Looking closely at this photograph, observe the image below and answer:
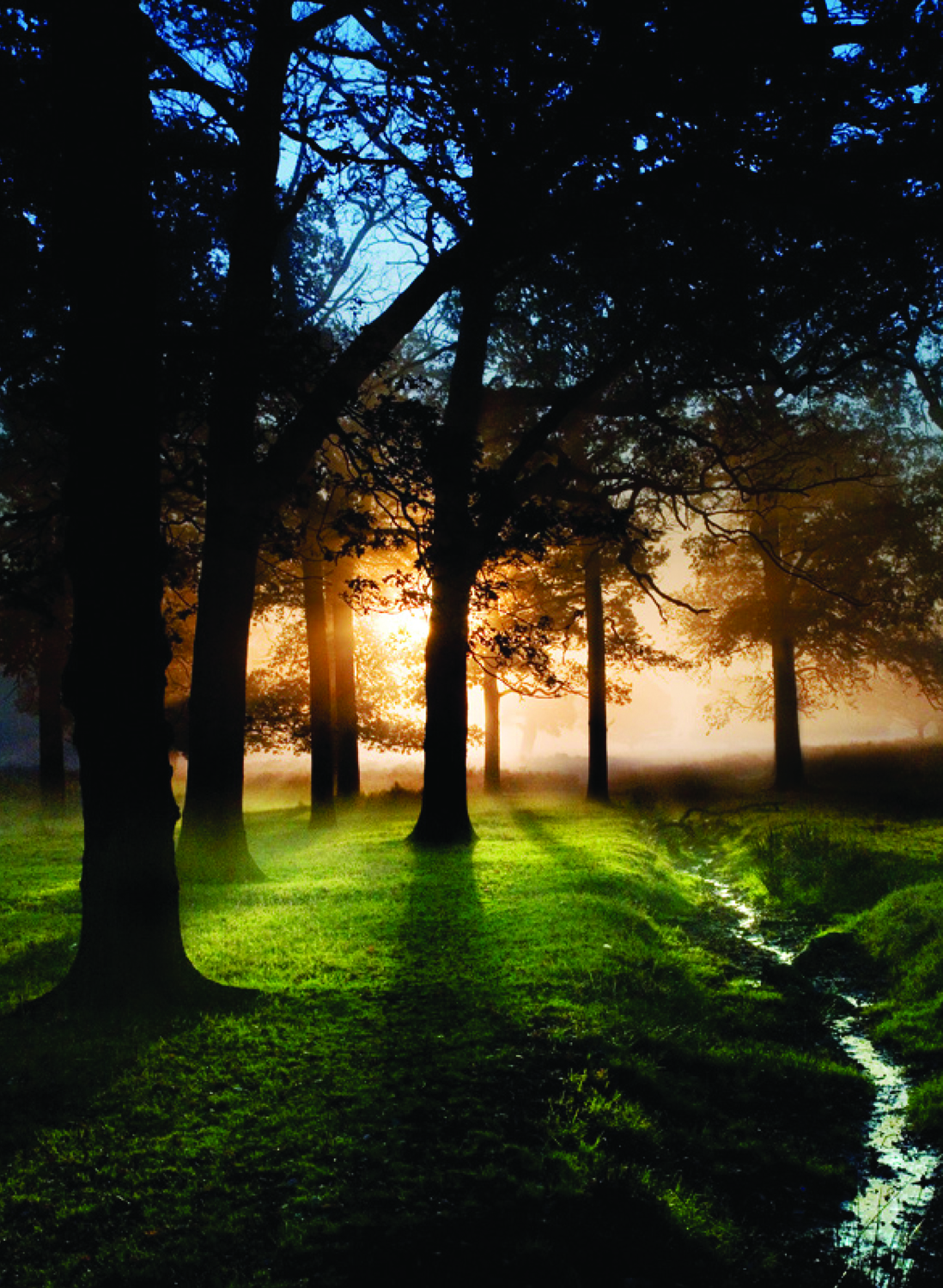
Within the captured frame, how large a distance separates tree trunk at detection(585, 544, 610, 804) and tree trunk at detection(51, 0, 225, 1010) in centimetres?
2002

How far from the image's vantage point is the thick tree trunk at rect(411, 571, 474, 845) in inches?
655

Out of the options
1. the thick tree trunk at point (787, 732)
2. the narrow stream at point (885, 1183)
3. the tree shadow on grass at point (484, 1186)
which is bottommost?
the narrow stream at point (885, 1183)

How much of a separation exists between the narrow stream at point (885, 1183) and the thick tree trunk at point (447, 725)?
9.75 m

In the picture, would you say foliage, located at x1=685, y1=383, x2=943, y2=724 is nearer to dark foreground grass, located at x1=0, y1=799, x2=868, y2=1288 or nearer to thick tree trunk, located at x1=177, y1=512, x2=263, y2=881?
thick tree trunk, located at x1=177, y1=512, x2=263, y2=881

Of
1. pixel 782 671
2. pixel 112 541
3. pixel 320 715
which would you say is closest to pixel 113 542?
pixel 112 541

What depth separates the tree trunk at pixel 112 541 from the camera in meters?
6.43

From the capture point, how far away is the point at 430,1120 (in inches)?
195

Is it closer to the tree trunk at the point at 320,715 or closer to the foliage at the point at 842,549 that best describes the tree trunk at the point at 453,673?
the tree trunk at the point at 320,715

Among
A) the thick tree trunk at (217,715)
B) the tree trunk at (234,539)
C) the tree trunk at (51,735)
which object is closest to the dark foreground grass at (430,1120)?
the thick tree trunk at (217,715)

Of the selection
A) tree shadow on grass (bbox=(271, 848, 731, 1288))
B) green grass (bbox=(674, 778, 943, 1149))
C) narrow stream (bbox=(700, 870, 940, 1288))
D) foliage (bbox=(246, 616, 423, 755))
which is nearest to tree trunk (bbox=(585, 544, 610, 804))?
green grass (bbox=(674, 778, 943, 1149))

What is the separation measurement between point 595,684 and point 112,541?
20.9 metres

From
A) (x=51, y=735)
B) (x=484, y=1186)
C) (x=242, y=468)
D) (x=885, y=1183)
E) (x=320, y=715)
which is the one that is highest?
(x=242, y=468)

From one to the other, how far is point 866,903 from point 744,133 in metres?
9.40

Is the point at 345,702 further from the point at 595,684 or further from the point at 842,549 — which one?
the point at 842,549
